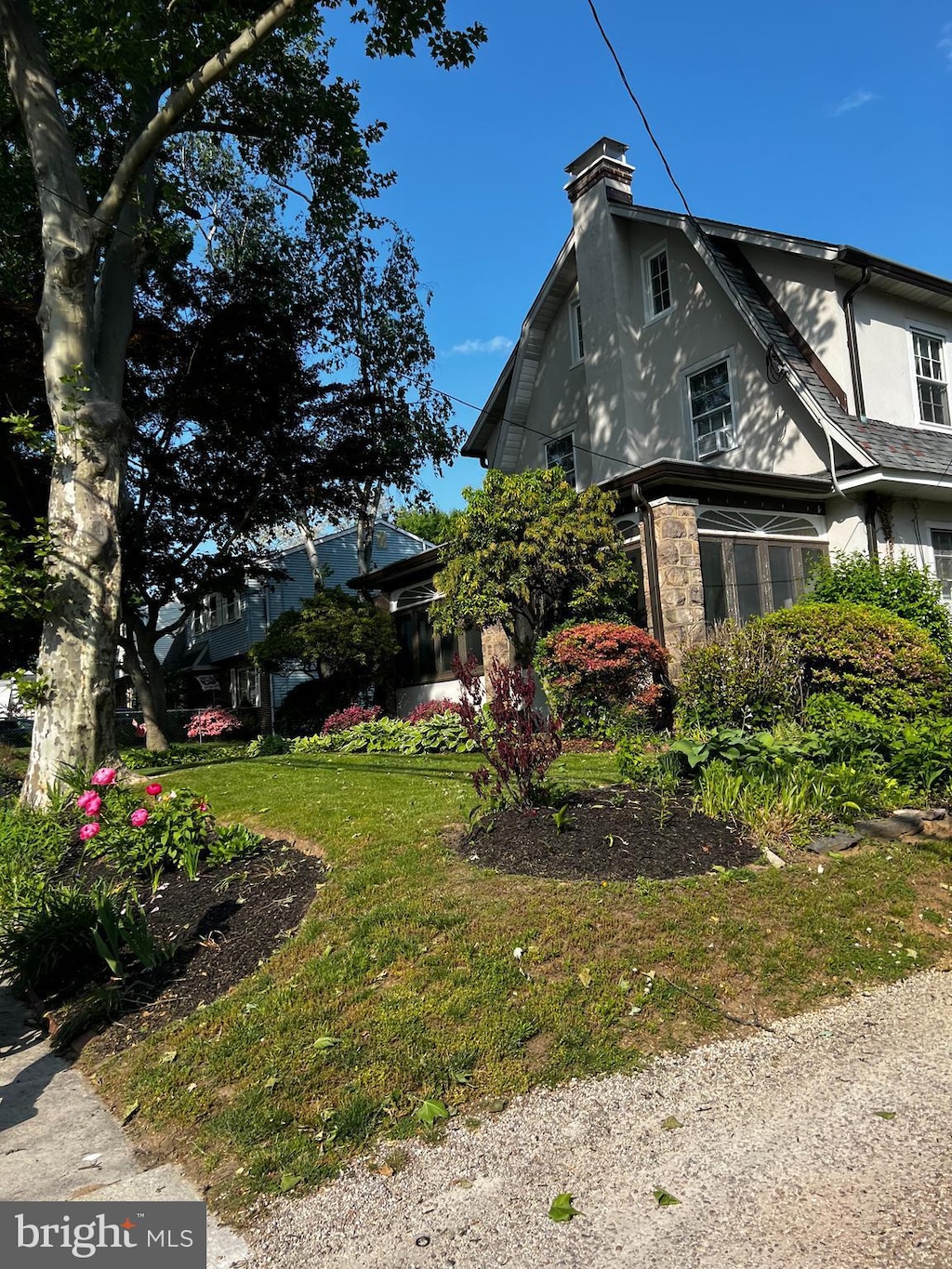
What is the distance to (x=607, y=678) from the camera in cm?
1086

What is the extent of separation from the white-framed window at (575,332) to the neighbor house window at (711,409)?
3.21m

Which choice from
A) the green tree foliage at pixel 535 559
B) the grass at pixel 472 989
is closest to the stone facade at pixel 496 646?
the green tree foliage at pixel 535 559

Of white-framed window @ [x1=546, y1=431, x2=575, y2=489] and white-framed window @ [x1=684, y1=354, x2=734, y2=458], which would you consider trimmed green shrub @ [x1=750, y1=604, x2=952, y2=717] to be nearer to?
white-framed window @ [x1=684, y1=354, x2=734, y2=458]

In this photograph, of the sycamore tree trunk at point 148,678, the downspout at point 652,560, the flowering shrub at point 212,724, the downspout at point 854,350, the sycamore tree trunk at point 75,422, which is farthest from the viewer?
the flowering shrub at point 212,724

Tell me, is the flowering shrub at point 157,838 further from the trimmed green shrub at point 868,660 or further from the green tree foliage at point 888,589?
the green tree foliage at point 888,589

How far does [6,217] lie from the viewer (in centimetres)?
1389

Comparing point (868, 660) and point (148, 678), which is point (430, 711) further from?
point (868, 660)

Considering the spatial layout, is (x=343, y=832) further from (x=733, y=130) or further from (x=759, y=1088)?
(x=733, y=130)

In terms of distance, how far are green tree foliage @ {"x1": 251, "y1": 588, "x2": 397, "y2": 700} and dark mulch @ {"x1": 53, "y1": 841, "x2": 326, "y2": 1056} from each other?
10.9 m

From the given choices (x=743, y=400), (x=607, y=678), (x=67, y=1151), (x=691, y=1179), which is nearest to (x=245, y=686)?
(x=743, y=400)

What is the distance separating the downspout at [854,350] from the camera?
12.6 m

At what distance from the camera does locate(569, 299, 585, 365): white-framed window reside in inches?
682

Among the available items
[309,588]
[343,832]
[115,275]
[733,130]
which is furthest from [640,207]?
[309,588]

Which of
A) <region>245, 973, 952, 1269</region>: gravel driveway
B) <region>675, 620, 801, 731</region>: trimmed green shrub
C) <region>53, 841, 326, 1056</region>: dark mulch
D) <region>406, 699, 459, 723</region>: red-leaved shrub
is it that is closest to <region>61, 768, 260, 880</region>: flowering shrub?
<region>53, 841, 326, 1056</region>: dark mulch
